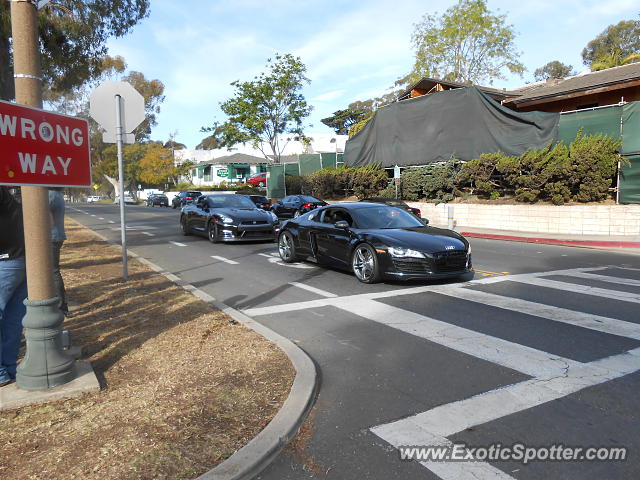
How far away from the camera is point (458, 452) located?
3057 millimetres

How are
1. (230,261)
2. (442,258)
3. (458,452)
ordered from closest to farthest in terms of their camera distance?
(458,452) < (442,258) < (230,261)

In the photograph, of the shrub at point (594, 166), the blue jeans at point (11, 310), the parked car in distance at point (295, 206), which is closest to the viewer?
the blue jeans at point (11, 310)

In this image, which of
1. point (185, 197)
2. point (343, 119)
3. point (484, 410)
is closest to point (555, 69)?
point (343, 119)

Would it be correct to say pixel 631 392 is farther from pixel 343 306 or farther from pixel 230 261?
pixel 230 261

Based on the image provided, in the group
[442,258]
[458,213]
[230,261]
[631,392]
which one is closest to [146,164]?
[458,213]

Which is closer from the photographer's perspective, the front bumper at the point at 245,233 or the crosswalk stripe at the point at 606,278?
the crosswalk stripe at the point at 606,278

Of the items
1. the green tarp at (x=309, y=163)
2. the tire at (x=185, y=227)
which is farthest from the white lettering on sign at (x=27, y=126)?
the green tarp at (x=309, y=163)

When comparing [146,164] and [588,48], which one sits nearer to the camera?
[588,48]

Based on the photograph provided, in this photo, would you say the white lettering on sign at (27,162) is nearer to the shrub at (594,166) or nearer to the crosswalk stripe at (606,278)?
the crosswalk stripe at (606,278)

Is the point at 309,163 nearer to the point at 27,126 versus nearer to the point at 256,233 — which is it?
the point at 256,233

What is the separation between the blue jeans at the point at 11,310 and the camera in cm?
399

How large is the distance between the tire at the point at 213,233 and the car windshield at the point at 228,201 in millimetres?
919

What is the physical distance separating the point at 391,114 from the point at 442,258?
1989 centimetres

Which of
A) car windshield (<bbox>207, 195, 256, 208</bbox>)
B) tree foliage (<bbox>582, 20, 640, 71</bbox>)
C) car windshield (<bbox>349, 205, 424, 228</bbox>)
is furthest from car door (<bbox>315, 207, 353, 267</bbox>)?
tree foliage (<bbox>582, 20, 640, 71</bbox>)
